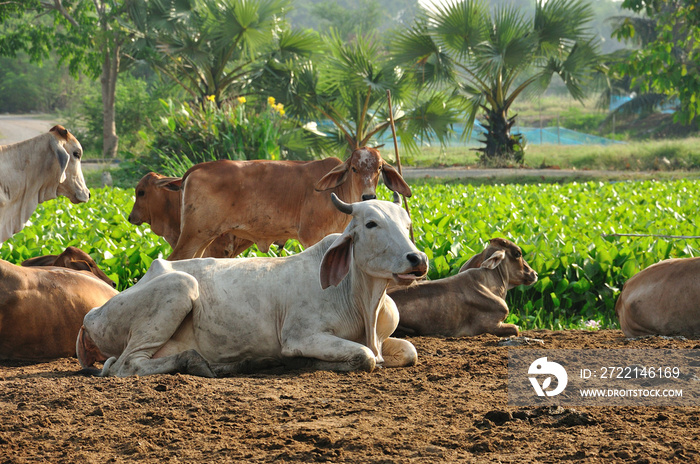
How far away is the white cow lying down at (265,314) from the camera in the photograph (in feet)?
13.6

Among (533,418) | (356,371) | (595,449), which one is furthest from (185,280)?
(595,449)

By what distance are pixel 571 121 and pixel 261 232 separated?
5483cm

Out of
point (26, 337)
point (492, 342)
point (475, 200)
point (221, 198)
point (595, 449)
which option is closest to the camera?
point (595, 449)

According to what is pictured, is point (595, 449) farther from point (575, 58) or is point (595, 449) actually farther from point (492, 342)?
point (575, 58)

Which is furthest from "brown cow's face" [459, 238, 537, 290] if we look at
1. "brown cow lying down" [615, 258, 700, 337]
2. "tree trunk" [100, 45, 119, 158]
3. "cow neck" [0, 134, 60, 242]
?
"tree trunk" [100, 45, 119, 158]

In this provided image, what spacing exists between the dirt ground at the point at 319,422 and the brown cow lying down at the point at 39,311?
0.65 m

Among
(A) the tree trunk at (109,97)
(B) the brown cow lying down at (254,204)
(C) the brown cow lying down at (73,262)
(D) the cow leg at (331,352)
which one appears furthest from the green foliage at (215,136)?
(A) the tree trunk at (109,97)

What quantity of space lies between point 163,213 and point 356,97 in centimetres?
1262

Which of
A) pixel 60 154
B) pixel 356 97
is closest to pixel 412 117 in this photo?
pixel 356 97

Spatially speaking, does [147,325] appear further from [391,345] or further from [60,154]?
[60,154]

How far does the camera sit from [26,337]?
15.6ft

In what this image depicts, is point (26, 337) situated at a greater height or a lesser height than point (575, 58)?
lesser

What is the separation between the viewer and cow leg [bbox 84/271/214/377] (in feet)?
13.6

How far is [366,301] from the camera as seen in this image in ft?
14.3
